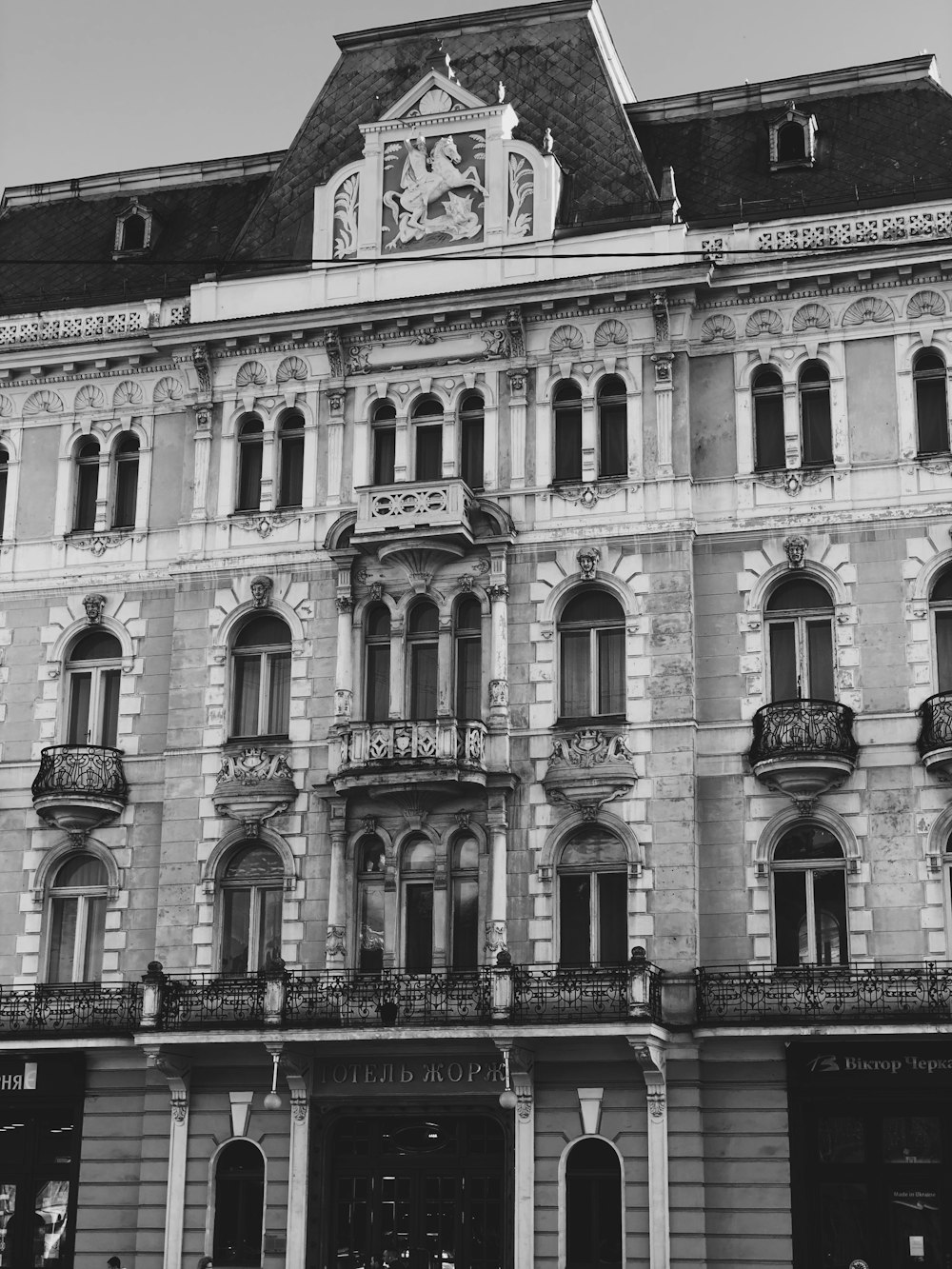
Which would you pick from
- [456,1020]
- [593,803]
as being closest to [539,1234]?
[456,1020]

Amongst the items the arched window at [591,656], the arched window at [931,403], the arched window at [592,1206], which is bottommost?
the arched window at [592,1206]

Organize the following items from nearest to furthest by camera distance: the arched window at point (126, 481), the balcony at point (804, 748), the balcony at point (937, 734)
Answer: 1. the balcony at point (937, 734)
2. the balcony at point (804, 748)
3. the arched window at point (126, 481)

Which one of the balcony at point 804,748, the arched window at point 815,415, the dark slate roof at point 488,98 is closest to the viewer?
the balcony at point 804,748

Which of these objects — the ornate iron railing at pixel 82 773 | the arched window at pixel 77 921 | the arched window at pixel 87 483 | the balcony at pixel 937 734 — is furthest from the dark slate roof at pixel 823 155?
the arched window at pixel 77 921

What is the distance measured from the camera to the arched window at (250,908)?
35188mm

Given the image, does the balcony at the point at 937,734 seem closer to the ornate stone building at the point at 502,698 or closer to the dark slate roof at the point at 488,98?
the ornate stone building at the point at 502,698

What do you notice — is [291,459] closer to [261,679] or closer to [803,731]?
[261,679]

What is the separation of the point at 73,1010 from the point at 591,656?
38.1ft

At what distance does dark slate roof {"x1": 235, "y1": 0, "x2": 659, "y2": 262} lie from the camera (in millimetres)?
38000

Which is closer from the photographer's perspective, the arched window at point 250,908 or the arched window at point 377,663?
the arched window at point 250,908

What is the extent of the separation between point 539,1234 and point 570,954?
4.77 m

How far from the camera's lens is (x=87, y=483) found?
3931 cm

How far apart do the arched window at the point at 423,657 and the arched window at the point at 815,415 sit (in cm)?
759

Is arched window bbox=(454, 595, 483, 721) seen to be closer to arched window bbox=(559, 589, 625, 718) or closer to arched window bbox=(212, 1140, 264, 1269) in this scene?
arched window bbox=(559, 589, 625, 718)
